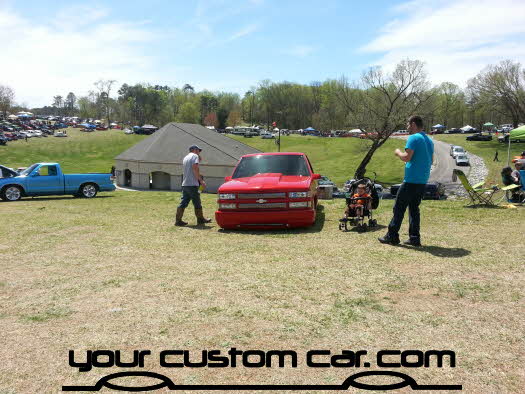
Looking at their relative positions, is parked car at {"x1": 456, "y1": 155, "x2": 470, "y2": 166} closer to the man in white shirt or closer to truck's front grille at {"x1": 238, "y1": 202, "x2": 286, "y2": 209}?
the man in white shirt

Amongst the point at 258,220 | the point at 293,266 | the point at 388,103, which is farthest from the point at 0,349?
the point at 388,103

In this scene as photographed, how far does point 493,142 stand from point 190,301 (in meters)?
90.5

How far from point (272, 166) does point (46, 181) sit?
1307 centimetres

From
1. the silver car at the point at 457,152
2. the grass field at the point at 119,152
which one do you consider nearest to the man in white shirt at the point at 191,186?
the grass field at the point at 119,152

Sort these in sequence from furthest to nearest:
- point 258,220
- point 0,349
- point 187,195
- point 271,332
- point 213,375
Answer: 1. point 187,195
2. point 258,220
3. point 271,332
4. point 0,349
5. point 213,375

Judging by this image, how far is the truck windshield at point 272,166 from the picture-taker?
9.84 meters

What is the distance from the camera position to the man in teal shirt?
6855 mm

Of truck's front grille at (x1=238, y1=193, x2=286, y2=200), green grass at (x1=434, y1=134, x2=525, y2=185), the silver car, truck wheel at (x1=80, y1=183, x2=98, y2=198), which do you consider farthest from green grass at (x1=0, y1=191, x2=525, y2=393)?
the silver car

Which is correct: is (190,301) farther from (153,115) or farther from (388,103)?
(153,115)

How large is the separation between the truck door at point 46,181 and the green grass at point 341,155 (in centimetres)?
3902

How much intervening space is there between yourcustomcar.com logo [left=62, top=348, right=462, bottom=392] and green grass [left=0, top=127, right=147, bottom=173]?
2732 inches

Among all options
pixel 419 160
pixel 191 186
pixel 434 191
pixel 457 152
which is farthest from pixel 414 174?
pixel 457 152

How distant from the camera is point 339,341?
347cm

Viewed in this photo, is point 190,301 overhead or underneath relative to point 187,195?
underneath
